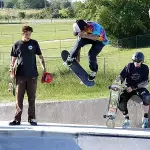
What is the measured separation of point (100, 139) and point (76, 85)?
5.78 m

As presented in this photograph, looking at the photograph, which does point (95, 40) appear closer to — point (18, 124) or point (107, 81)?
point (18, 124)

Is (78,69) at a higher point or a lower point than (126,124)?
higher

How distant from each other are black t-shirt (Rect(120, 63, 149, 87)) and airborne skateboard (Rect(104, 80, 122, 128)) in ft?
0.74

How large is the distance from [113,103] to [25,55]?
6.48ft

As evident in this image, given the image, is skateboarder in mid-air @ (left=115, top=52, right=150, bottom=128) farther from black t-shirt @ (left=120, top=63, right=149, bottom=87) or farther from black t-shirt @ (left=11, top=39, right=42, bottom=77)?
black t-shirt @ (left=11, top=39, right=42, bottom=77)

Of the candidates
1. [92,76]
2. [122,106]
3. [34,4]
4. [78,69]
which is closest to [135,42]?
[78,69]

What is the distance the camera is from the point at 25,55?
782cm

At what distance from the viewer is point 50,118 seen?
9.38 metres

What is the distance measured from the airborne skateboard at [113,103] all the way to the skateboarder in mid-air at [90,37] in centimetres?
89

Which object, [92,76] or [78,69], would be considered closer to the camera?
[92,76]

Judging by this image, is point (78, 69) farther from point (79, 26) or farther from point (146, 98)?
point (146, 98)

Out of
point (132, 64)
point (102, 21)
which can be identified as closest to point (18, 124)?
point (132, 64)

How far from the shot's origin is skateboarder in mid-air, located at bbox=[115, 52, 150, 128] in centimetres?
812

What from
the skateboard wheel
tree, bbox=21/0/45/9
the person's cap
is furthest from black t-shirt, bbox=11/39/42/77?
tree, bbox=21/0/45/9
